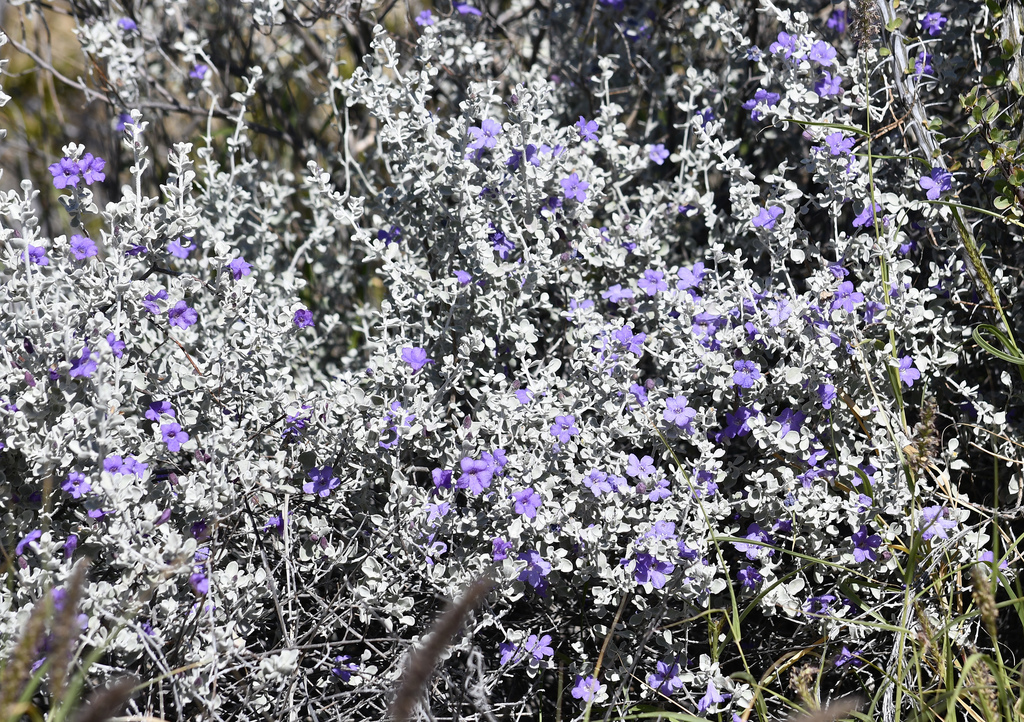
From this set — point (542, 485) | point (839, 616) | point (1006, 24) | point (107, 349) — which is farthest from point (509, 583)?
point (1006, 24)

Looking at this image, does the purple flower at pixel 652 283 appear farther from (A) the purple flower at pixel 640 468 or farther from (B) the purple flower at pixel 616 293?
(A) the purple flower at pixel 640 468

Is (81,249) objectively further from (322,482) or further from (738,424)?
(738,424)

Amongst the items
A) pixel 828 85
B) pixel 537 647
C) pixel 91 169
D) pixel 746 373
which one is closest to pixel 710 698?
pixel 537 647

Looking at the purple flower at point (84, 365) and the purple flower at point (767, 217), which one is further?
the purple flower at point (767, 217)

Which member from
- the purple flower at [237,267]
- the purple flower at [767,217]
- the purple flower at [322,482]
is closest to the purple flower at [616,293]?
the purple flower at [767,217]

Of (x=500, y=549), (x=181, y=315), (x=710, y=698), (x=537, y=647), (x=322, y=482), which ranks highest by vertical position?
(x=181, y=315)

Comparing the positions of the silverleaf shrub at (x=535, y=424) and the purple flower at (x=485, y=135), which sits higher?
the purple flower at (x=485, y=135)
